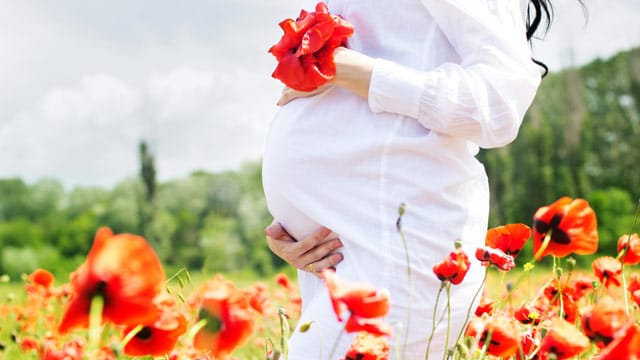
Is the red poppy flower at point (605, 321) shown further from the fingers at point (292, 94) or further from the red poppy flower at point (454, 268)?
the fingers at point (292, 94)

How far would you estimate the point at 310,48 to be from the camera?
1.21 metres

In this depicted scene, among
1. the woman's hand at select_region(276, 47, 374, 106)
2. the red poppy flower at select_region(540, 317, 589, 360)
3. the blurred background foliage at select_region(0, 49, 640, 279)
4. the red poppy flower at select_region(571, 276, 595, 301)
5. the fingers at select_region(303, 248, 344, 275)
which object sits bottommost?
the blurred background foliage at select_region(0, 49, 640, 279)

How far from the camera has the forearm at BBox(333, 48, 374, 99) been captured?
121cm

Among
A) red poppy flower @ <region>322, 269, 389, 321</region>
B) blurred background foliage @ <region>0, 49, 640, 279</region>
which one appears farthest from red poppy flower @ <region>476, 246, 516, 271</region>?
blurred background foliage @ <region>0, 49, 640, 279</region>

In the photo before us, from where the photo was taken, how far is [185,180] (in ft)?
27.8

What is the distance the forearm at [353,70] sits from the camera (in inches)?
47.6

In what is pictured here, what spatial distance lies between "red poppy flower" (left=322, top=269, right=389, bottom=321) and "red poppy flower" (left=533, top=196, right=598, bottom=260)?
0.78 feet

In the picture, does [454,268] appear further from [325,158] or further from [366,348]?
[325,158]

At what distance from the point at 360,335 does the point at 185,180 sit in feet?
25.1

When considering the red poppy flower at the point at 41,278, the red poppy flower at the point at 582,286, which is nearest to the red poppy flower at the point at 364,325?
the red poppy flower at the point at 582,286

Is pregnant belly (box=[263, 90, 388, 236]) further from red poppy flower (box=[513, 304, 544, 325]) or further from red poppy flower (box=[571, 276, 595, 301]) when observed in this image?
red poppy flower (box=[571, 276, 595, 301])

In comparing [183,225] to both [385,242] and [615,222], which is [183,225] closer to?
[615,222]

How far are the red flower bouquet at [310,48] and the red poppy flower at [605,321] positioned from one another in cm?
52

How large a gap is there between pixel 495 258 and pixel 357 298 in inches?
14.0
